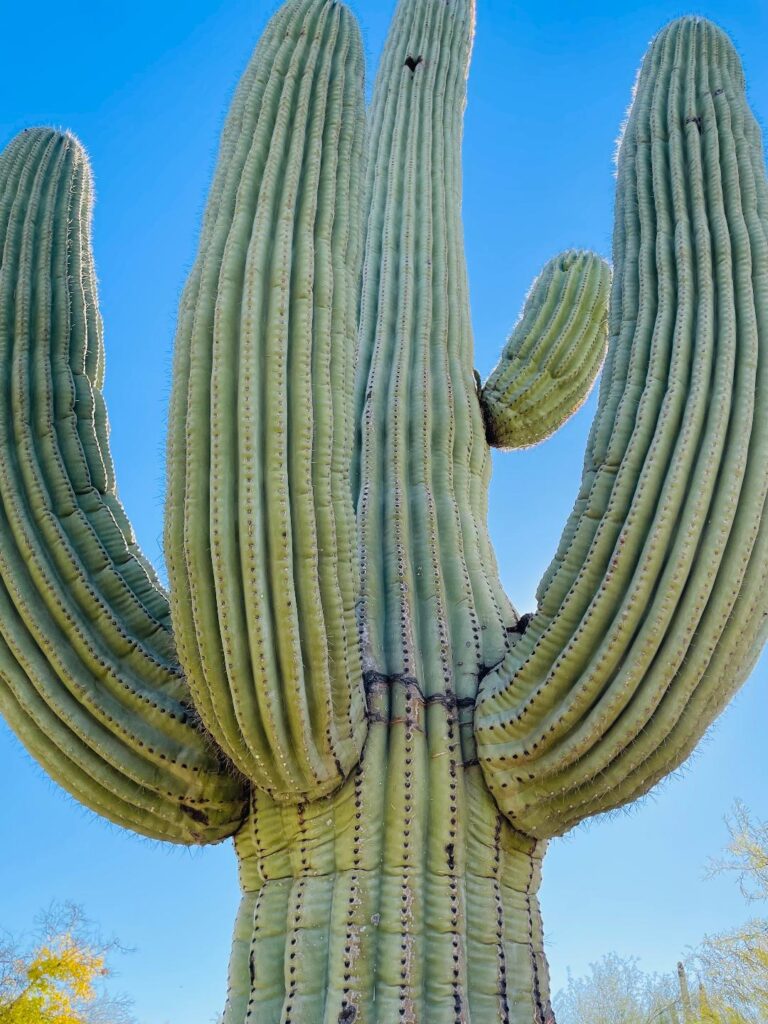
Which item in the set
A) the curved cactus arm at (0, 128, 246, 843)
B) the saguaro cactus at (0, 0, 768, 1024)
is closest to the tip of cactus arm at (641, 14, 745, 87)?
the saguaro cactus at (0, 0, 768, 1024)

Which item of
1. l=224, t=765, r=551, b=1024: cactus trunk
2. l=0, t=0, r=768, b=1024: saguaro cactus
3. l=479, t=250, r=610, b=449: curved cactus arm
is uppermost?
l=479, t=250, r=610, b=449: curved cactus arm

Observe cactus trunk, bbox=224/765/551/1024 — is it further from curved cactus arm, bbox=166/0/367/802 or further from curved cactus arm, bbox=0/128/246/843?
curved cactus arm, bbox=0/128/246/843

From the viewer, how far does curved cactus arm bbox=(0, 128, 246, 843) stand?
3.46 m

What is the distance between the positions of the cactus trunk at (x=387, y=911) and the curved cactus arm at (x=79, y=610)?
0.34m

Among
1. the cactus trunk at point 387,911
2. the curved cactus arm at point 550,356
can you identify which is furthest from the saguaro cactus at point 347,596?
the curved cactus arm at point 550,356

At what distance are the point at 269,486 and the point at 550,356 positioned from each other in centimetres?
297

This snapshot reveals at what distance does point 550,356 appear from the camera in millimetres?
5699

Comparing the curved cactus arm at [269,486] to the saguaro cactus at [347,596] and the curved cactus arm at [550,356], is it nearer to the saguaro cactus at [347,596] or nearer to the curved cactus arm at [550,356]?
the saguaro cactus at [347,596]

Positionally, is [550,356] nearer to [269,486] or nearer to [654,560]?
[654,560]

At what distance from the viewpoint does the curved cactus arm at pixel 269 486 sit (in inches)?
121

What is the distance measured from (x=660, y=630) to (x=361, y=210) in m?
1.83

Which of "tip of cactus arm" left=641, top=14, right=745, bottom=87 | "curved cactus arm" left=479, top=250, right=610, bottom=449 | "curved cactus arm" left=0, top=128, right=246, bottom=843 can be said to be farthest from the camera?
"curved cactus arm" left=479, top=250, right=610, bottom=449

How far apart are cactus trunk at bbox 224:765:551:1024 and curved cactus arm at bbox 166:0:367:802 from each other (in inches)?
6.7

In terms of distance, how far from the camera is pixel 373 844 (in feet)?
10.5
